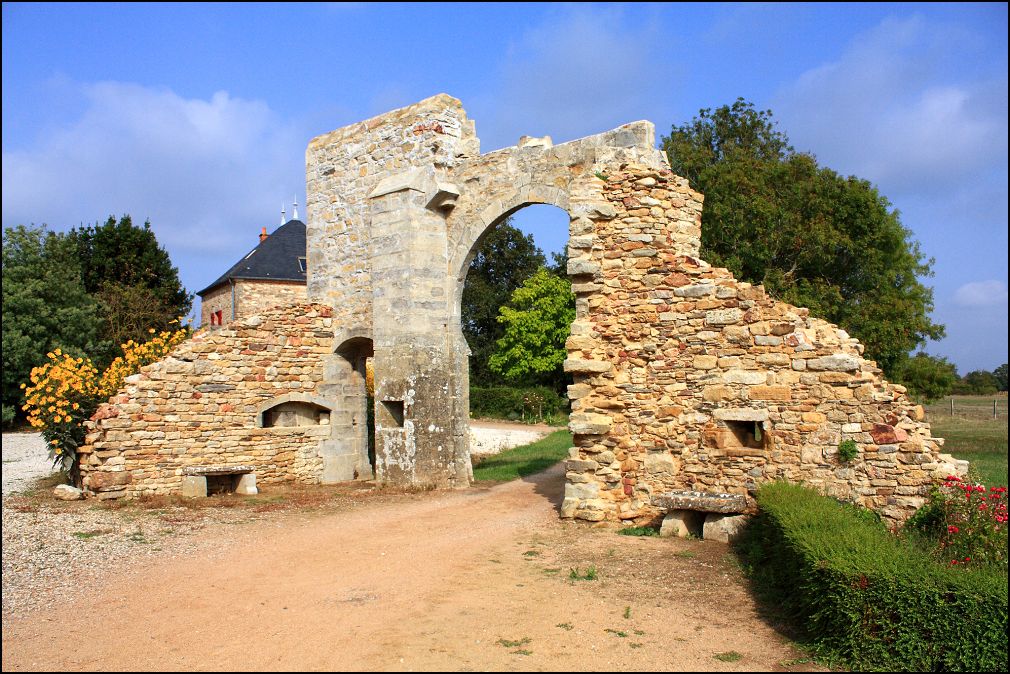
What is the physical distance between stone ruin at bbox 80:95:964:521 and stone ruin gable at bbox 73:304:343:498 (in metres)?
0.03

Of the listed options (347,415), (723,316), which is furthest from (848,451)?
(347,415)

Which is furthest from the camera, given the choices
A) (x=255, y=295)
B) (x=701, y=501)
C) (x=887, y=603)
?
(x=255, y=295)

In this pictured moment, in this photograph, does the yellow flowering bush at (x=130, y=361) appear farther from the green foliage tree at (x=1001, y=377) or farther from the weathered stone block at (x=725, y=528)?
the green foliage tree at (x=1001, y=377)

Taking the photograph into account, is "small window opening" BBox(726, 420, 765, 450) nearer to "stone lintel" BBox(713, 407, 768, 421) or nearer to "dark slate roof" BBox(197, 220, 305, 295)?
"stone lintel" BBox(713, 407, 768, 421)

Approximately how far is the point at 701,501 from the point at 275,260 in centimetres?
2798

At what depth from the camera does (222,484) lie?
12117 mm

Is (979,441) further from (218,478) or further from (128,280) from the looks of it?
(128,280)

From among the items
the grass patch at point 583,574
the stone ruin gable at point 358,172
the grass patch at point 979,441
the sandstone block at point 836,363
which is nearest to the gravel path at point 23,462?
the stone ruin gable at point 358,172

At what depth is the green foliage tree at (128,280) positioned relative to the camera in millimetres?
28109

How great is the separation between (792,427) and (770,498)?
0.92m

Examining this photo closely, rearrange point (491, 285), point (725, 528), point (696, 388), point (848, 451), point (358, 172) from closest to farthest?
point (848, 451), point (725, 528), point (696, 388), point (358, 172), point (491, 285)

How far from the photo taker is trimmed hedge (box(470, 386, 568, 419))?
30.0 metres

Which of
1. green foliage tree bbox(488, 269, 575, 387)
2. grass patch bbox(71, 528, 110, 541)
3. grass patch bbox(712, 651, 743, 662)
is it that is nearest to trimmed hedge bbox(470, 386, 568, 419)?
green foliage tree bbox(488, 269, 575, 387)

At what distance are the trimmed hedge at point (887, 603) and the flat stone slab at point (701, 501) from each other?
72.9 inches
